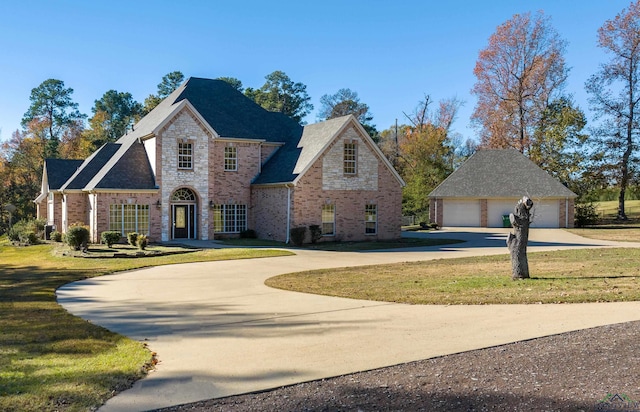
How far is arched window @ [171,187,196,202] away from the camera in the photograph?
3086 cm

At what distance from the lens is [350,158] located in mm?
30797

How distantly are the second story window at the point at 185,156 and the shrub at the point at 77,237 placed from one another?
7.17m

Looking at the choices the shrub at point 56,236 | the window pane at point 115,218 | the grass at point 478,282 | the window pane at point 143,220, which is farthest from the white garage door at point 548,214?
the shrub at point 56,236

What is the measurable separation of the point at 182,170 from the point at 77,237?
7512 mm

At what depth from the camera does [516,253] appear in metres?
13.8

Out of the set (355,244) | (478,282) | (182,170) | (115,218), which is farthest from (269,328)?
(182,170)

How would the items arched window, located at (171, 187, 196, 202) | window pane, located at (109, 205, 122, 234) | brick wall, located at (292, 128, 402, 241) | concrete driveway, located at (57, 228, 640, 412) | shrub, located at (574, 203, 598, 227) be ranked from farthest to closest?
shrub, located at (574, 203, 598, 227)
arched window, located at (171, 187, 196, 202)
brick wall, located at (292, 128, 402, 241)
window pane, located at (109, 205, 122, 234)
concrete driveway, located at (57, 228, 640, 412)

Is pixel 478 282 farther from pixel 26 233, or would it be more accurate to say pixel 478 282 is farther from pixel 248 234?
pixel 26 233

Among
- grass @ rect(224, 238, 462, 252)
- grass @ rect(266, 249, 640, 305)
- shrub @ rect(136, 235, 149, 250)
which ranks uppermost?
shrub @ rect(136, 235, 149, 250)

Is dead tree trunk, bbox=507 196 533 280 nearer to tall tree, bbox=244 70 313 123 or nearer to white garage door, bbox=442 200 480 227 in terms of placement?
white garage door, bbox=442 200 480 227

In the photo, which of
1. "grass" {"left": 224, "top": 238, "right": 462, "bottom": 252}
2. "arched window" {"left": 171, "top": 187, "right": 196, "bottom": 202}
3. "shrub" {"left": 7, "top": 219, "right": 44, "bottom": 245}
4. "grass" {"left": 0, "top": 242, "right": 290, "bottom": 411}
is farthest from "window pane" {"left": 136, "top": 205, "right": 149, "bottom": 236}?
"grass" {"left": 0, "top": 242, "right": 290, "bottom": 411}

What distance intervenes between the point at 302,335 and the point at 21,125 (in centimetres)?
7233

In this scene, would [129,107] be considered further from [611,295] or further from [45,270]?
[611,295]

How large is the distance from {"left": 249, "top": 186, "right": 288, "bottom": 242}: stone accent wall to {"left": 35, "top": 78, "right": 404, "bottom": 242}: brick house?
57mm
